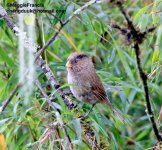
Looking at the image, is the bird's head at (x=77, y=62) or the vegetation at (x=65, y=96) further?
the bird's head at (x=77, y=62)

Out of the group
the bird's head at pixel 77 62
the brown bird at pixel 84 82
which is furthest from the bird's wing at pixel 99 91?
the bird's head at pixel 77 62

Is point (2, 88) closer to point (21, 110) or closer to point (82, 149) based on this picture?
point (21, 110)

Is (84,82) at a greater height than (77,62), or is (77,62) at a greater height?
(77,62)

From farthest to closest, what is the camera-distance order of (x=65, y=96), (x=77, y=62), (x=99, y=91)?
(x=77, y=62) → (x=99, y=91) → (x=65, y=96)

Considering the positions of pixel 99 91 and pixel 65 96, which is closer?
pixel 65 96

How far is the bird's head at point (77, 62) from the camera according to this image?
10.6 feet

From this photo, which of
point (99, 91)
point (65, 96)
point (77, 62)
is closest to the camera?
point (65, 96)

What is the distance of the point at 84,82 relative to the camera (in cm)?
323

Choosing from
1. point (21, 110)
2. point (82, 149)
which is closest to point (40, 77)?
point (21, 110)

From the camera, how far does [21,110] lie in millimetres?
2576

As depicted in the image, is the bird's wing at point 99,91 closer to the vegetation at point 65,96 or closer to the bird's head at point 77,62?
the vegetation at point 65,96

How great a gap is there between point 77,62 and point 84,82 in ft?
0.44

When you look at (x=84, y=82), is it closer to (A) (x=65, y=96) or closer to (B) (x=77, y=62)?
(B) (x=77, y=62)

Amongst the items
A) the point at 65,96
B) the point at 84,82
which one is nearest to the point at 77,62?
the point at 84,82
